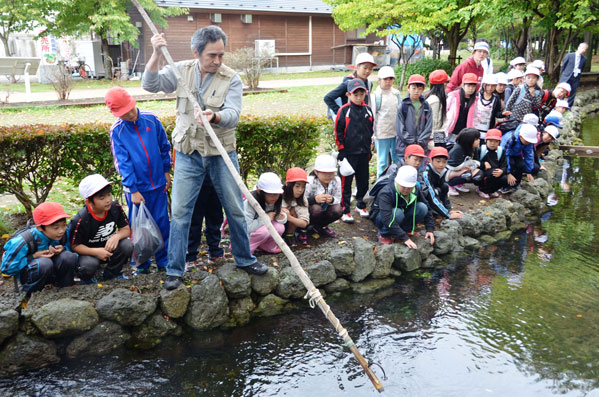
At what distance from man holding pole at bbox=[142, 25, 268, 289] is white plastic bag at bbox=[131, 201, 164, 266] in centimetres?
36

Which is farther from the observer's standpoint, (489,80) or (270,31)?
(270,31)

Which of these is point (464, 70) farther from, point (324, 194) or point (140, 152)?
point (140, 152)

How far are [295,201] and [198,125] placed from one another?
177cm

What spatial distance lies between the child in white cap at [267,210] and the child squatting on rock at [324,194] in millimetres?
510

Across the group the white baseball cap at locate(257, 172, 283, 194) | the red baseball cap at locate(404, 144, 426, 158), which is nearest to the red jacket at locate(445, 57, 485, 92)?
the red baseball cap at locate(404, 144, 426, 158)

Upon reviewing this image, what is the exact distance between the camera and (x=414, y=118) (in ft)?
21.3

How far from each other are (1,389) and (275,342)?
7.12ft

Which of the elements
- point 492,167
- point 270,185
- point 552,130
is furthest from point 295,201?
point 552,130

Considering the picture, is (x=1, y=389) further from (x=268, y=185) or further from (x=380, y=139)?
(x=380, y=139)

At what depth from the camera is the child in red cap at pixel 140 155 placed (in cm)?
447

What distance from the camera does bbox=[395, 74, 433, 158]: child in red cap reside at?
21.3 ft

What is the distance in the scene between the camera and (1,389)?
3.68 meters

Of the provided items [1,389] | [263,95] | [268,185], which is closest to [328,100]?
[268,185]

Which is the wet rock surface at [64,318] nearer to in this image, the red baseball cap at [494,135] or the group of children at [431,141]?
the group of children at [431,141]
